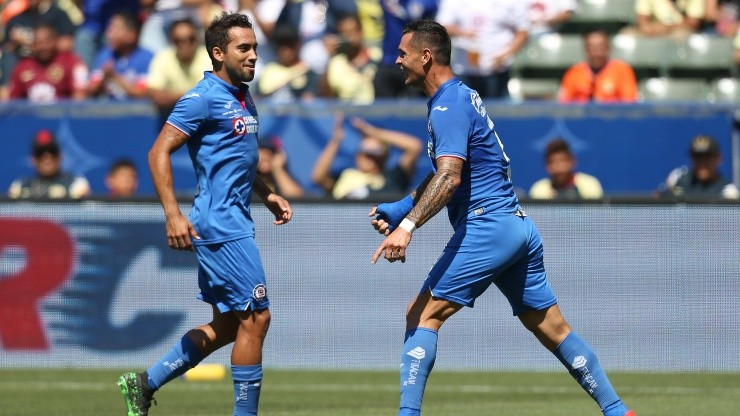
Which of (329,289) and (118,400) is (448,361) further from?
(118,400)

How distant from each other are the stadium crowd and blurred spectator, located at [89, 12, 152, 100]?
0.02 m

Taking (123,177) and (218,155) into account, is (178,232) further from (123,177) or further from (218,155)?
(123,177)

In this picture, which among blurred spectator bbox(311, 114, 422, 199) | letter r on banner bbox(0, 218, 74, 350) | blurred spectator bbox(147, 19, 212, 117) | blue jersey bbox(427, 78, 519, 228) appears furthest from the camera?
blurred spectator bbox(147, 19, 212, 117)

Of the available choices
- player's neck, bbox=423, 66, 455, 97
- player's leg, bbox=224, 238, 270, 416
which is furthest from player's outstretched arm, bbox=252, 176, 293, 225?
player's neck, bbox=423, 66, 455, 97

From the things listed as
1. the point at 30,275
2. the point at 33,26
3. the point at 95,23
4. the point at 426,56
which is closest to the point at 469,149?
the point at 426,56

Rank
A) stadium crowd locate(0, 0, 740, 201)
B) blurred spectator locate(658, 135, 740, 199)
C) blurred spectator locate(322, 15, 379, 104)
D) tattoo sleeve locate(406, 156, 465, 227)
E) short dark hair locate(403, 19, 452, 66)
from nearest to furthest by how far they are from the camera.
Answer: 1. tattoo sleeve locate(406, 156, 465, 227)
2. short dark hair locate(403, 19, 452, 66)
3. blurred spectator locate(658, 135, 740, 199)
4. stadium crowd locate(0, 0, 740, 201)
5. blurred spectator locate(322, 15, 379, 104)

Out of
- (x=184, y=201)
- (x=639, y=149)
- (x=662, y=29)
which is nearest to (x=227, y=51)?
(x=184, y=201)

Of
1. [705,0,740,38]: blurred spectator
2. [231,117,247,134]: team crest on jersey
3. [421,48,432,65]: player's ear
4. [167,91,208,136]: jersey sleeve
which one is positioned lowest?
[705,0,740,38]: blurred spectator

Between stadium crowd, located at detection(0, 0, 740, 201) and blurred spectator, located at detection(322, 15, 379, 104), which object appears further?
blurred spectator, located at detection(322, 15, 379, 104)

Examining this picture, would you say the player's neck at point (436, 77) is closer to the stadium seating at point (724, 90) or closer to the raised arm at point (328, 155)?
the raised arm at point (328, 155)

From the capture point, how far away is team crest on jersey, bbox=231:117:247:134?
7660mm

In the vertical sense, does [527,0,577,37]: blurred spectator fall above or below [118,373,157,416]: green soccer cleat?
above

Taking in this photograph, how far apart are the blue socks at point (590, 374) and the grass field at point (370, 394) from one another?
1.61 metres

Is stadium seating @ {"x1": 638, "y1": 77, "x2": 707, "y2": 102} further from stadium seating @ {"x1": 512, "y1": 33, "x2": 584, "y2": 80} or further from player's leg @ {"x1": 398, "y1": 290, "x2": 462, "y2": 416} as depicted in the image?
player's leg @ {"x1": 398, "y1": 290, "x2": 462, "y2": 416}
